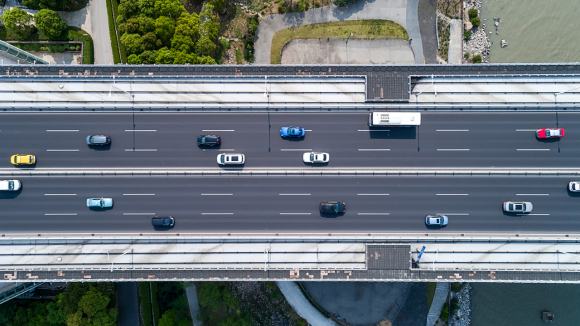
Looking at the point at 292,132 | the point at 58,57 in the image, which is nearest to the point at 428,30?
the point at 292,132

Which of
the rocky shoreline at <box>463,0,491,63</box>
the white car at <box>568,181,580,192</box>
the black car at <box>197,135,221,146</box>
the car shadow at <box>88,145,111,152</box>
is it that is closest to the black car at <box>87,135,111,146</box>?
the car shadow at <box>88,145,111,152</box>

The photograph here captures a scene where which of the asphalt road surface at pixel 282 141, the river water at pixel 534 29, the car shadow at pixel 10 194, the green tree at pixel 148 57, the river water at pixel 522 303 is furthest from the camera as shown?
the river water at pixel 534 29

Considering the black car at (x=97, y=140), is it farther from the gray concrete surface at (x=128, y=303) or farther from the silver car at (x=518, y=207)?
the silver car at (x=518, y=207)

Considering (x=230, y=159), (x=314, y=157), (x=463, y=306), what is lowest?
(x=463, y=306)

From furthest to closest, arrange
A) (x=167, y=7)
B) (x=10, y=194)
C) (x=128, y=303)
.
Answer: (x=128, y=303)
(x=167, y=7)
(x=10, y=194)

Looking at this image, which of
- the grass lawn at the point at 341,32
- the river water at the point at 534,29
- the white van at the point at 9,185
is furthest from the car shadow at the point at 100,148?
the river water at the point at 534,29

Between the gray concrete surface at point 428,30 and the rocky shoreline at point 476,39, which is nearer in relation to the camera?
the gray concrete surface at point 428,30

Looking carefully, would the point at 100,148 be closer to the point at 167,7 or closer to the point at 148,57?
the point at 148,57
